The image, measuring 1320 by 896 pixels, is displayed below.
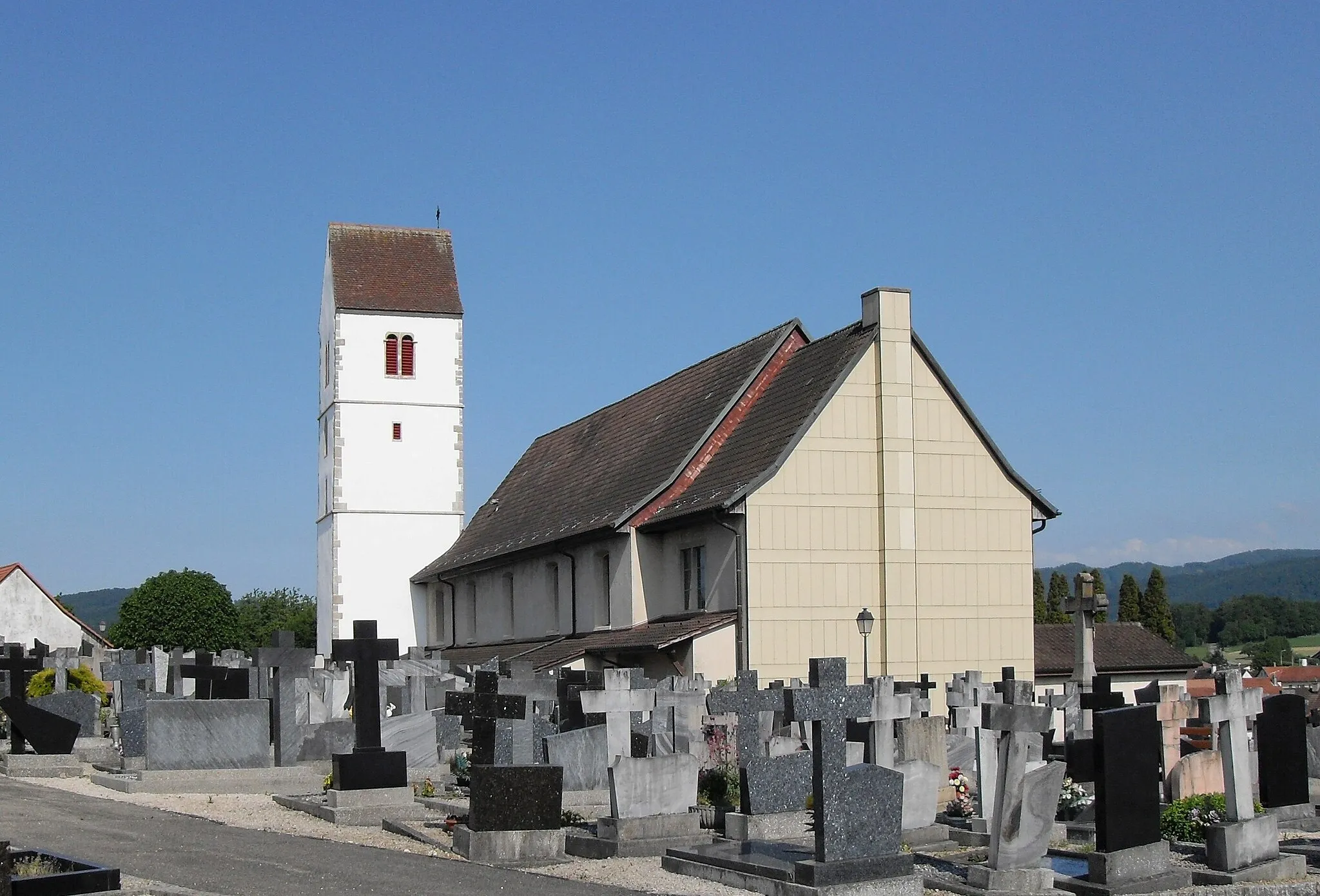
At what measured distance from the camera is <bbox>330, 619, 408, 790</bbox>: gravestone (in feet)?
56.4

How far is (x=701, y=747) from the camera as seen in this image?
58.1 feet

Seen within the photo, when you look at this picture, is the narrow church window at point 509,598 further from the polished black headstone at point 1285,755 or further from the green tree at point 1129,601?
the green tree at point 1129,601

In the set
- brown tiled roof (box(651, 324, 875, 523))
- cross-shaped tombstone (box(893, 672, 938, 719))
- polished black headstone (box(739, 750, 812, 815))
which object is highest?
brown tiled roof (box(651, 324, 875, 523))

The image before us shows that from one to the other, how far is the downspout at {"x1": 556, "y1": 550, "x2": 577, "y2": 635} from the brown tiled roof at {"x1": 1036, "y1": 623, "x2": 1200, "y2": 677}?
46.2ft

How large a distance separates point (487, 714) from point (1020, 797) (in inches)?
262

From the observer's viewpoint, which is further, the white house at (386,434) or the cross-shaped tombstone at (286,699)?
the white house at (386,434)

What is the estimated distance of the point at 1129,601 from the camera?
88.7m

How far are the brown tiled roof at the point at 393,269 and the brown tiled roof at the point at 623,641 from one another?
18771 millimetres

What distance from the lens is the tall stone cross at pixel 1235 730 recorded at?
1312 centimetres

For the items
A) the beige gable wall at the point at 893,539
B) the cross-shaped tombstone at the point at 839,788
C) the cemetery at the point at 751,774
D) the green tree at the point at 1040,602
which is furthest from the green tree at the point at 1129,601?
the cross-shaped tombstone at the point at 839,788

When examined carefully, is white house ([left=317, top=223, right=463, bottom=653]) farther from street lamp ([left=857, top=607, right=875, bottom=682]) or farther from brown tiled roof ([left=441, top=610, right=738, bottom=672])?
street lamp ([left=857, top=607, right=875, bottom=682])

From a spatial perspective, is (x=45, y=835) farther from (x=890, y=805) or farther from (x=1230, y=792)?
(x=1230, y=792)

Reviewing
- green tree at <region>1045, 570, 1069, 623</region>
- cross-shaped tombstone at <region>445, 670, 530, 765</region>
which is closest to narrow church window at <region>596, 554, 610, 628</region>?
cross-shaped tombstone at <region>445, 670, 530, 765</region>

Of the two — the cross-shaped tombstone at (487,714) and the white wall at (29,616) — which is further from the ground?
the white wall at (29,616)
